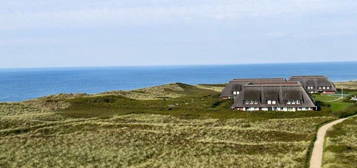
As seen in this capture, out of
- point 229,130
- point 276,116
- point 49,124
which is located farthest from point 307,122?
point 49,124

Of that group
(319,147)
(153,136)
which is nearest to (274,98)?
(319,147)

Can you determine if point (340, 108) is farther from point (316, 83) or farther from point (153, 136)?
point (153, 136)

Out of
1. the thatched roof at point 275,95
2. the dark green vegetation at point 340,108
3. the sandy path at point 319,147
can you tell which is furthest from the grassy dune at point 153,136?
the thatched roof at point 275,95

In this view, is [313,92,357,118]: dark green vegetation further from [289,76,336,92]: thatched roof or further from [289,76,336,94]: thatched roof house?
[289,76,336,92]: thatched roof

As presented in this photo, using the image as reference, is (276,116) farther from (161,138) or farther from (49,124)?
(49,124)

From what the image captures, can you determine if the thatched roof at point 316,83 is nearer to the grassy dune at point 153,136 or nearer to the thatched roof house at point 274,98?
the thatched roof house at point 274,98

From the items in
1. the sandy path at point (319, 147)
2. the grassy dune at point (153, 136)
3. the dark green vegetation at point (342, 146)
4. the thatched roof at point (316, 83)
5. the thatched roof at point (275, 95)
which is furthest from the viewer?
the thatched roof at point (316, 83)
